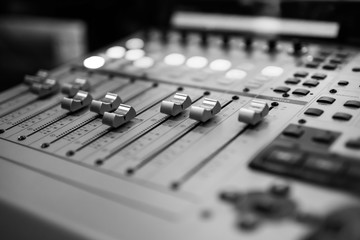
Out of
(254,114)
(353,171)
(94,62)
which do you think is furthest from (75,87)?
(353,171)

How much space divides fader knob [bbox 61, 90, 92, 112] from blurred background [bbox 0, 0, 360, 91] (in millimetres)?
989

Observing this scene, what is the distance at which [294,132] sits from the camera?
1.17 metres

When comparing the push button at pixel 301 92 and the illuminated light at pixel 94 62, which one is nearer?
the push button at pixel 301 92

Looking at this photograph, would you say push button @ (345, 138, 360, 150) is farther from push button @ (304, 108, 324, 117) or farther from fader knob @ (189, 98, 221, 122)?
fader knob @ (189, 98, 221, 122)

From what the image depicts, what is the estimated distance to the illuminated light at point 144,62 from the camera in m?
1.89

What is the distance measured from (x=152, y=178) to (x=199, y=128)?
0.28m

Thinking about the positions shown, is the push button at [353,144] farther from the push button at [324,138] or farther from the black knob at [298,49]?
the black knob at [298,49]

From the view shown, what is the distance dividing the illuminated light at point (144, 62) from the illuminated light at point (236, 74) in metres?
0.36

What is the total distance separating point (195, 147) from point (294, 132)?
259 mm

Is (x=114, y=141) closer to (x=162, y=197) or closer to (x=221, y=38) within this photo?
(x=162, y=197)

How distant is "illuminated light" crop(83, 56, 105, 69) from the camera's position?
194 centimetres

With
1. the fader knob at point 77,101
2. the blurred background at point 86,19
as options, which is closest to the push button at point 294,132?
the fader knob at point 77,101

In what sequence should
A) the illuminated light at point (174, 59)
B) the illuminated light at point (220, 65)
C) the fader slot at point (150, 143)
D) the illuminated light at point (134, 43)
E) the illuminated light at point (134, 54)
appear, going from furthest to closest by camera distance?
the illuminated light at point (134, 43), the illuminated light at point (134, 54), the illuminated light at point (174, 59), the illuminated light at point (220, 65), the fader slot at point (150, 143)

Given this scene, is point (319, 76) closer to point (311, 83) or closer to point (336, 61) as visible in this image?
point (311, 83)
